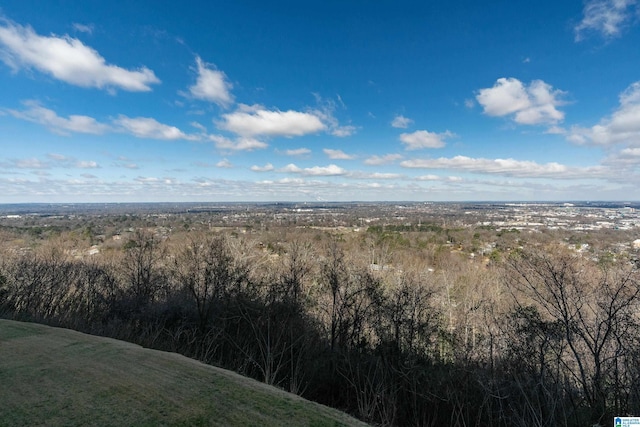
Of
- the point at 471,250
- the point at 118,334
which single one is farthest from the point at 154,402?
the point at 471,250

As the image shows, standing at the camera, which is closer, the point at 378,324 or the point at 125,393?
the point at 125,393

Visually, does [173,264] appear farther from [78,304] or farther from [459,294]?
[459,294]

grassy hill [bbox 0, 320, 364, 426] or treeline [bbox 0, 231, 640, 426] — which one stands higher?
grassy hill [bbox 0, 320, 364, 426]

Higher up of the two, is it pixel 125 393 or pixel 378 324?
pixel 125 393

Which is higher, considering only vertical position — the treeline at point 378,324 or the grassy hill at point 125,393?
the grassy hill at point 125,393

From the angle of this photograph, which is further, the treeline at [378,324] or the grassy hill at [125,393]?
the treeline at [378,324]
